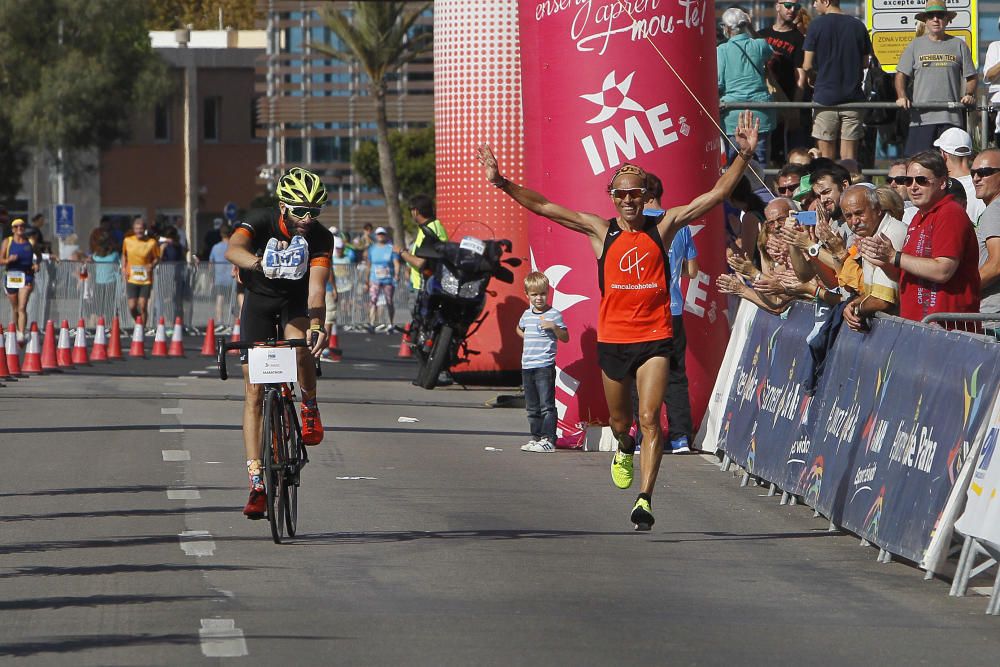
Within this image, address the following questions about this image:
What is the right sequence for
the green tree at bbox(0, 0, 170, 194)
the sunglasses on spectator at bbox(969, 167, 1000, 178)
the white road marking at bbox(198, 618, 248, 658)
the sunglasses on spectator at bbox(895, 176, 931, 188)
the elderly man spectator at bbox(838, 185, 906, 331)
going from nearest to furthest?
the white road marking at bbox(198, 618, 248, 658) < the sunglasses on spectator at bbox(895, 176, 931, 188) < the elderly man spectator at bbox(838, 185, 906, 331) < the sunglasses on spectator at bbox(969, 167, 1000, 178) < the green tree at bbox(0, 0, 170, 194)

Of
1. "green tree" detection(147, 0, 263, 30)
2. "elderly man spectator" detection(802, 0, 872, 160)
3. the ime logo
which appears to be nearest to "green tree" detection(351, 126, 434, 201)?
"green tree" detection(147, 0, 263, 30)

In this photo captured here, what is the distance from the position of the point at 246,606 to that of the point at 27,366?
16894 millimetres

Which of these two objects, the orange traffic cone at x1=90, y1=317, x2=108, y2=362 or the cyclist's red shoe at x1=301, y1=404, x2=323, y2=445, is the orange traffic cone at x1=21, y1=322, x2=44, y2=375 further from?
the cyclist's red shoe at x1=301, y1=404, x2=323, y2=445

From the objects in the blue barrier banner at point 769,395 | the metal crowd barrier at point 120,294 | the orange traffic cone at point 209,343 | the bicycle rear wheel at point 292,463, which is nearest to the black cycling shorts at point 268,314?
the bicycle rear wheel at point 292,463

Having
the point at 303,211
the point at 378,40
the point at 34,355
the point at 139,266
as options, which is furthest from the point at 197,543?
the point at 378,40

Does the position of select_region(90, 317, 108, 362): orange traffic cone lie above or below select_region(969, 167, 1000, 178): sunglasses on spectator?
below

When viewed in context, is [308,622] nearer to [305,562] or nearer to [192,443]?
[305,562]

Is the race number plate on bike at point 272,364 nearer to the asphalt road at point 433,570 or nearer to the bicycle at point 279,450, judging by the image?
the bicycle at point 279,450

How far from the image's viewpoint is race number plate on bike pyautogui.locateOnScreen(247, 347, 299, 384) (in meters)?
10.1

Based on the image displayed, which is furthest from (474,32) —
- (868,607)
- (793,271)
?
(868,607)

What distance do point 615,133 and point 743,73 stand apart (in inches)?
148

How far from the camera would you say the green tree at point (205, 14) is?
10969 centimetres

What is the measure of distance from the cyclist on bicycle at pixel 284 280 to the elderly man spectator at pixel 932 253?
3.06 meters

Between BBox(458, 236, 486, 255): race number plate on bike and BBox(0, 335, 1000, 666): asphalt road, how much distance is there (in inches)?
246
